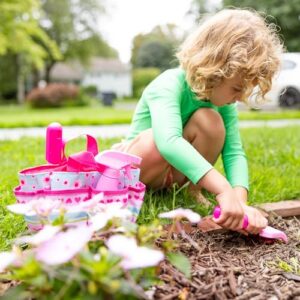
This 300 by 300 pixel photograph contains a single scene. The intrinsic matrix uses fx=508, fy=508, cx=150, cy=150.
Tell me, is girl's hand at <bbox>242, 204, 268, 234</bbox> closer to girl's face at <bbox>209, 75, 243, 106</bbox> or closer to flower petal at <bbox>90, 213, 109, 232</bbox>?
girl's face at <bbox>209, 75, 243, 106</bbox>

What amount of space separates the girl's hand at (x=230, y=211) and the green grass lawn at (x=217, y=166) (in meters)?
0.30

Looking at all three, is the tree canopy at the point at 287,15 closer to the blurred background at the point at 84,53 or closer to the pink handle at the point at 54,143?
the blurred background at the point at 84,53

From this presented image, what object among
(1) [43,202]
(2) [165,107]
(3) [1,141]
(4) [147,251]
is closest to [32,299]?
(1) [43,202]

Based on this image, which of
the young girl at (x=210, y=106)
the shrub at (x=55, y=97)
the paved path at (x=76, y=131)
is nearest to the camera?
the young girl at (x=210, y=106)

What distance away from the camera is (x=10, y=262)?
0.85 meters

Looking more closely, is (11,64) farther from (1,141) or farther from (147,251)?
(147,251)

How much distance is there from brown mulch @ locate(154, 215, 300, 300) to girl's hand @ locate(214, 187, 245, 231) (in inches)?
3.7

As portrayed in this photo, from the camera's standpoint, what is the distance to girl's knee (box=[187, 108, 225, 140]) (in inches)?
77.3

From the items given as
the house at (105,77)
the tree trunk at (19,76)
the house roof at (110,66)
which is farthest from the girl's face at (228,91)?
the house roof at (110,66)

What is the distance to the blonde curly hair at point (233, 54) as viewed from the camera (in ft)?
5.76

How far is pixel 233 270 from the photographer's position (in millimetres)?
1307

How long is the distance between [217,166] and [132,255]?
209 cm

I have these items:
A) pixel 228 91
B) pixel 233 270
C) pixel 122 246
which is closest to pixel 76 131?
pixel 228 91

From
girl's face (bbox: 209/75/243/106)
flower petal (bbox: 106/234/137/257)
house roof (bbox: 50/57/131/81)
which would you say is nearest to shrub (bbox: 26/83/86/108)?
girl's face (bbox: 209/75/243/106)
